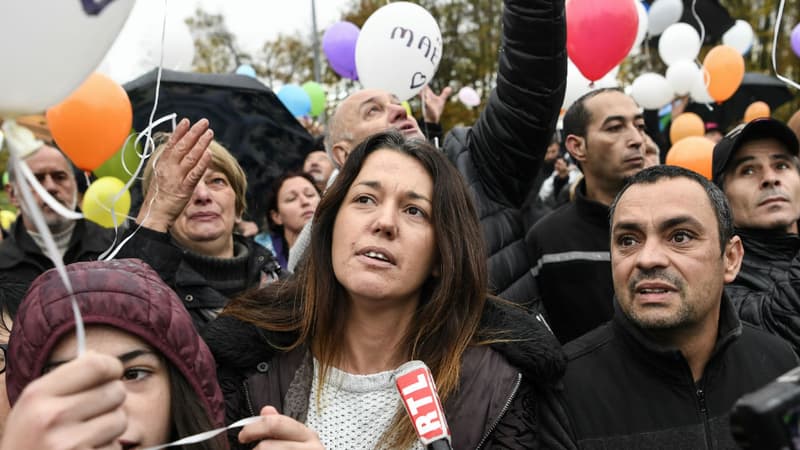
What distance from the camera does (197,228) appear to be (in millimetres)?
3387

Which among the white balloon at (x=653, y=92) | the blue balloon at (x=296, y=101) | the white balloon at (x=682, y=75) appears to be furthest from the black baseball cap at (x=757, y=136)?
the blue balloon at (x=296, y=101)

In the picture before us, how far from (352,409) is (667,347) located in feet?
3.07

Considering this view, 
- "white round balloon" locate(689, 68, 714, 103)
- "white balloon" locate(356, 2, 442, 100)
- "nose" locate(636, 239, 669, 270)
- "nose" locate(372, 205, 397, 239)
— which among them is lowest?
"nose" locate(636, 239, 669, 270)

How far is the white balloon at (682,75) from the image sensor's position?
787 cm

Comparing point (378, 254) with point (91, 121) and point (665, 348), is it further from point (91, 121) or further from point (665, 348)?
point (91, 121)

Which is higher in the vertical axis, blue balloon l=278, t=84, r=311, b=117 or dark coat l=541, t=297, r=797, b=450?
blue balloon l=278, t=84, r=311, b=117

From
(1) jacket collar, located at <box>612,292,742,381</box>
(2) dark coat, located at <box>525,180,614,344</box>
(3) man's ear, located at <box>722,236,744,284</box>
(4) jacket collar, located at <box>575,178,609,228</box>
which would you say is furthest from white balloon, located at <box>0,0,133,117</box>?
(4) jacket collar, located at <box>575,178,609,228</box>

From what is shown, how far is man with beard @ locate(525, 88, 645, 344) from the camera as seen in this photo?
3314 mm

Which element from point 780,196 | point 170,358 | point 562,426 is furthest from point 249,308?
point 780,196

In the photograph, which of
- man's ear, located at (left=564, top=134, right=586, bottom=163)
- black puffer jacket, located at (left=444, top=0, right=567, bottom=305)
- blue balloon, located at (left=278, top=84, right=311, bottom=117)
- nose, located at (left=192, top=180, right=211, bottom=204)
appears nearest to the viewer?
black puffer jacket, located at (left=444, top=0, right=567, bottom=305)

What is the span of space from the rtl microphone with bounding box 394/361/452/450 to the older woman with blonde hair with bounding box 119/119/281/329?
1.24 meters

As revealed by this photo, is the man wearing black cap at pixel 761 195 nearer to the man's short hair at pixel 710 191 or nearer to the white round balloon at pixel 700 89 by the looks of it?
the man's short hair at pixel 710 191

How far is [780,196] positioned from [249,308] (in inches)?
90.0

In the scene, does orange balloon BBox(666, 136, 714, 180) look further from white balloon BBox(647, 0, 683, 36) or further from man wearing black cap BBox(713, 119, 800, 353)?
white balloon BBox(647, 0, 683, 36)
